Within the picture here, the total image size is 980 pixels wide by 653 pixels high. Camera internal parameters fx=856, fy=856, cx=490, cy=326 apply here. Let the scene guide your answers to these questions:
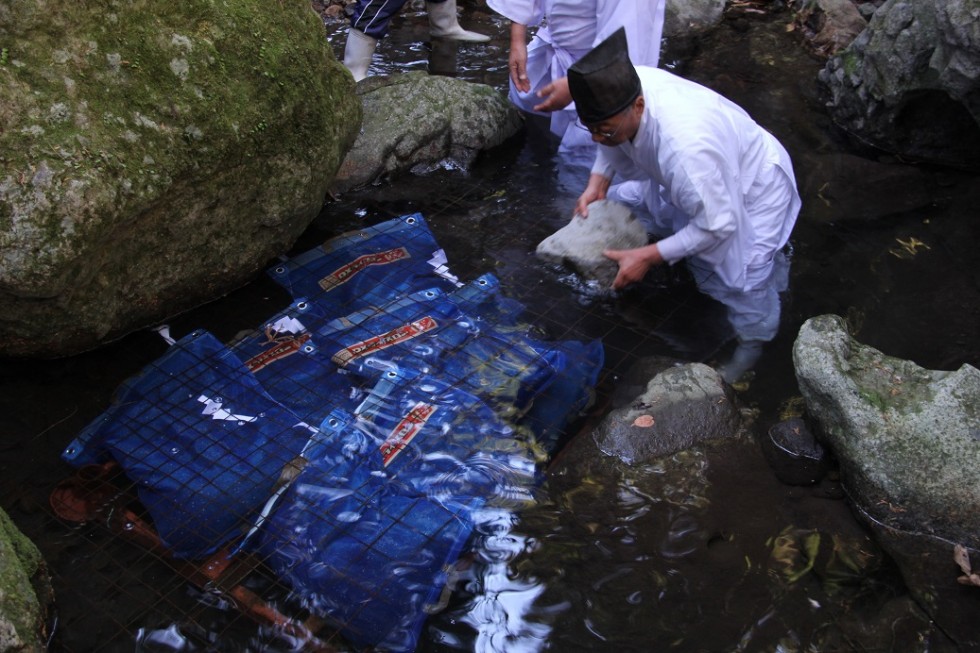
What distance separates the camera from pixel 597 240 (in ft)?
14.0

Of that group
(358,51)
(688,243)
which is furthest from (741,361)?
(358,51)

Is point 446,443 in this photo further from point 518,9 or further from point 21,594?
point 518,9

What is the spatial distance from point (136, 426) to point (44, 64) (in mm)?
1512

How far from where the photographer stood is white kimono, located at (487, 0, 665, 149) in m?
5.35

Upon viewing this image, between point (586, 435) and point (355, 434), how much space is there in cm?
96

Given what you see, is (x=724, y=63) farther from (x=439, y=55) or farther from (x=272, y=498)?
(x=272, y=498)

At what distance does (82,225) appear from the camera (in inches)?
133

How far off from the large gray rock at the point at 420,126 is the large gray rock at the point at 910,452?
2.87 metres

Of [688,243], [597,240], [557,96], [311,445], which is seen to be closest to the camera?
[311,445]

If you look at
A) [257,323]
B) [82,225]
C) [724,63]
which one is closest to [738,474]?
[257,323]

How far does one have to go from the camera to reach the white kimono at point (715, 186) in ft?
12.6

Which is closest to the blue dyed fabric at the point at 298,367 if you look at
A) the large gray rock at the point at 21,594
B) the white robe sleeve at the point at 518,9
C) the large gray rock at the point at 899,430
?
the large gray rock at the point at 21,594

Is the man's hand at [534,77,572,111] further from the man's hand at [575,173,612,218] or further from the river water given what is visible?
the man's hand at [575,173,612,218]

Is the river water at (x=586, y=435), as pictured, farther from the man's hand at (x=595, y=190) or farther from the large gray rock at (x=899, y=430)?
the man's hand at (x=595, y=190)
